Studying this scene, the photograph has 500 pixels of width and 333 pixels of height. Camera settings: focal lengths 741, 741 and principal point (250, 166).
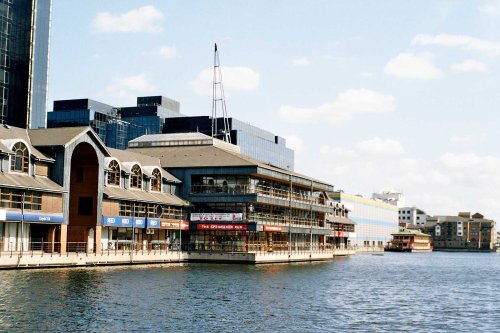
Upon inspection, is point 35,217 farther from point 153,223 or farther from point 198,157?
point 198,157

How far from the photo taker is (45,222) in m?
88.8

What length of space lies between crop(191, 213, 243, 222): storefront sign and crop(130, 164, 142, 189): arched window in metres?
11.3

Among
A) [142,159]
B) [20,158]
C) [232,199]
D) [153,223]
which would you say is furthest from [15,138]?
[232,199]

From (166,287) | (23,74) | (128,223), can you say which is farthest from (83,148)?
(23,74)

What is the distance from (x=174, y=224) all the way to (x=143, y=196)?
8.09m

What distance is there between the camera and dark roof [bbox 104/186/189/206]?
336ft

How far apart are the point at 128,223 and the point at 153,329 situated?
6211 cm

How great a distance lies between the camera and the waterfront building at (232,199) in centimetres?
11744

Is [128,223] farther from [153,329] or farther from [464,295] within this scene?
[153,329]

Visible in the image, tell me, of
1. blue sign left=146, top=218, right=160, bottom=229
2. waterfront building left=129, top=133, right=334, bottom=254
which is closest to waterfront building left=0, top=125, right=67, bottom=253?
blue sign left=146, top=218, right=160, bottom=229

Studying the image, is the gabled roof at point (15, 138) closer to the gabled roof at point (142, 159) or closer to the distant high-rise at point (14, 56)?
the gabled roof at point (142, 159)

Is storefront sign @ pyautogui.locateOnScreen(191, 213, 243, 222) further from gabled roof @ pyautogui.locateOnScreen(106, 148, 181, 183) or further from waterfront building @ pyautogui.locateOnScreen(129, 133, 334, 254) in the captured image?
gabled roof @ pyautogui.locateOnScreen(106, 148, 181, 183)

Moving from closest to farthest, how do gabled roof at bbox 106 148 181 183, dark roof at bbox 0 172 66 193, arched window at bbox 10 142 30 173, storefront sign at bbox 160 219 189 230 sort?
dark roof at bbox 0 172 66 193
arched window at bbox 10 142 30 173
storefront sign at bbox 160 219 189 230
gabled roof at bbox 106 148 181 183

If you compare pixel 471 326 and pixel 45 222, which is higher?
pixel 45 222
